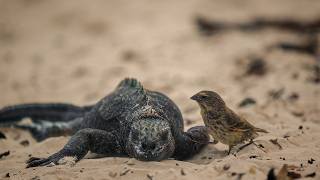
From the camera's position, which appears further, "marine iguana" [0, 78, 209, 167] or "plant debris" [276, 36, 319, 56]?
"plant debris" [276, 36, 319, 56]

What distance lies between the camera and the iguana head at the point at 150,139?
19.6 ft

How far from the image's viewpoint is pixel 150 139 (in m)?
5.94

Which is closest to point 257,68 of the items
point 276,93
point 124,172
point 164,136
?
point 276,93

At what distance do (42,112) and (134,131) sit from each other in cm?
297

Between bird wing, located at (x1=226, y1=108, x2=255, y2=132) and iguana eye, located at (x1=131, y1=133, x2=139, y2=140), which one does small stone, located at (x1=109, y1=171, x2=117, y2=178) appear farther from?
bird wing, located at (x1=226, y1=108, x2=255, y2=132)

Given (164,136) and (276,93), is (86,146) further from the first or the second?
(276,93)

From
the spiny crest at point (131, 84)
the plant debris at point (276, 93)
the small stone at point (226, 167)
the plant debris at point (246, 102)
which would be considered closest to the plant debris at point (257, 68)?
the plant debris at point (276, 93)

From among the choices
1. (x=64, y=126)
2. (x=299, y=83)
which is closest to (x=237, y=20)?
(x=299, y=83)

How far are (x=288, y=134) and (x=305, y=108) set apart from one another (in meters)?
1.70

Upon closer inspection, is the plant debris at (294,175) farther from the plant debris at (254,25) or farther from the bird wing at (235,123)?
the plant debris at (254,25)

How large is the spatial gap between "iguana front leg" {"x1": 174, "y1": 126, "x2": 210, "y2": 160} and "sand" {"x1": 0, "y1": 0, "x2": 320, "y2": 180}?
13cm

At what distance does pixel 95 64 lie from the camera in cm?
1328

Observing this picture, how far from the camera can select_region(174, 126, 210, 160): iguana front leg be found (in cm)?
665

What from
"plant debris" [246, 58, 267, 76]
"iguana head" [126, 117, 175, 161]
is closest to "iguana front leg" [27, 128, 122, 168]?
"iguana head" [126, 117, 175, 161]
